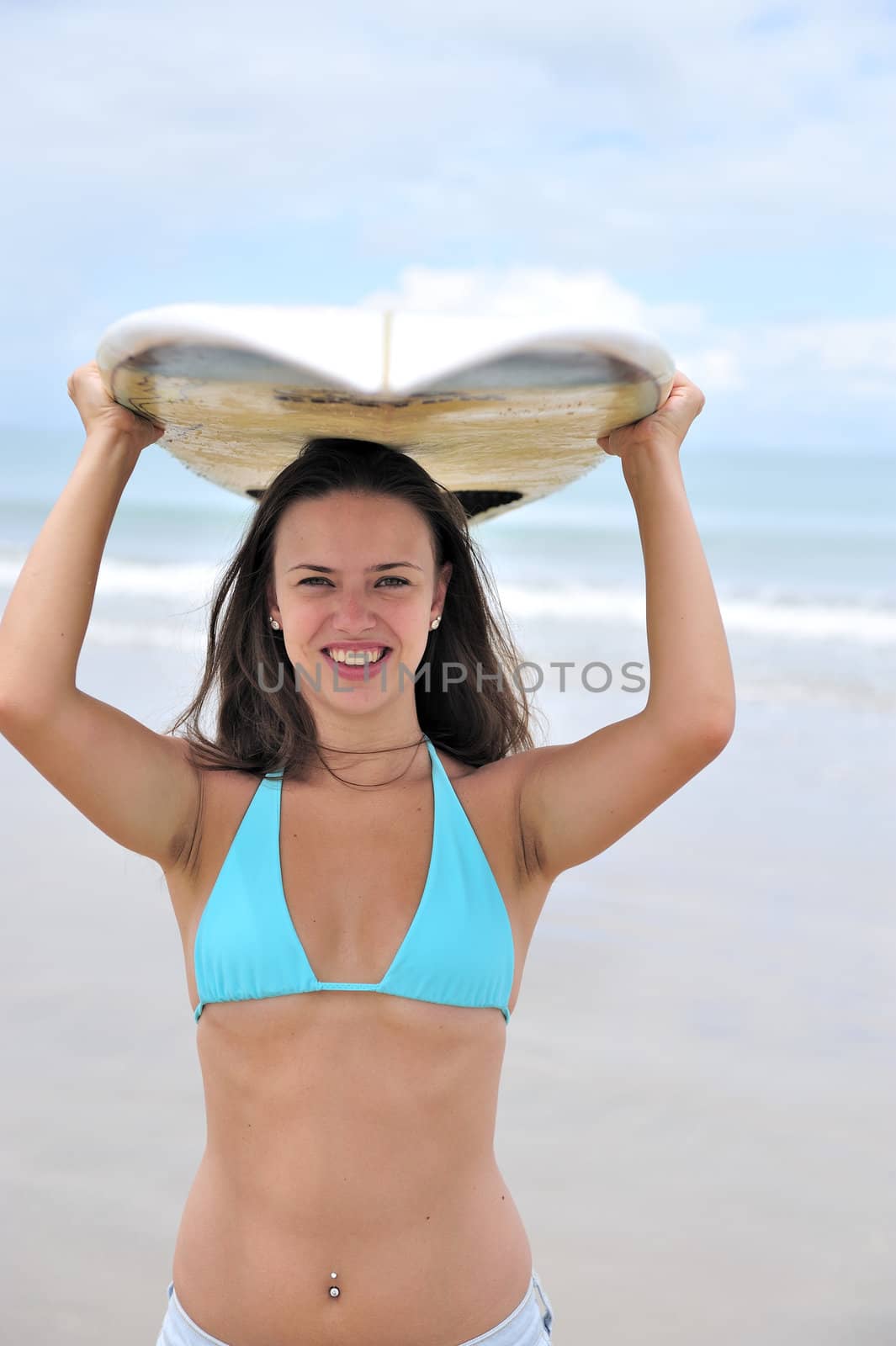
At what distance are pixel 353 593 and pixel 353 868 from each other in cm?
49

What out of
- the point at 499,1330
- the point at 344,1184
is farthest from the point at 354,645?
the point at 499,1330

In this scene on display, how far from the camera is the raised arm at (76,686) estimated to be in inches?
84.5

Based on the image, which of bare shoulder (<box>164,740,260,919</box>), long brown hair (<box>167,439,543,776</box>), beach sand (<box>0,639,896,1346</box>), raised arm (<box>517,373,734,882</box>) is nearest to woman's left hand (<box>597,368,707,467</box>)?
raised arm (<box>517,373,734,882</box>)

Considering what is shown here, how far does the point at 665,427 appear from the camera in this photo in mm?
2305

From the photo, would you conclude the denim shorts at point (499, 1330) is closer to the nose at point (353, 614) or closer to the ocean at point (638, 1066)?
the nose at point (353, 614)

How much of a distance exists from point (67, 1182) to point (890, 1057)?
2.99 metres

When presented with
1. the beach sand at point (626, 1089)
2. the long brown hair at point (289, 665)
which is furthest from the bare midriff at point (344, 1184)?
the beach sand at point (626, 1089)

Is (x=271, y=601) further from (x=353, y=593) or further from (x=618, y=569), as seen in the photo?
(x=618, y=569)

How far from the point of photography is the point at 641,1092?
4707mm

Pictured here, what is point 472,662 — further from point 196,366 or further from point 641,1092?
point 641,1092

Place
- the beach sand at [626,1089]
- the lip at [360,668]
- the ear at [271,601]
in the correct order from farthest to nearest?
1. the beach sand at [626,1089]
2. the ear at [271,601]
3. the lip at [360,668]

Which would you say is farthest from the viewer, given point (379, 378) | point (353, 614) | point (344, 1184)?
point (353, 614)

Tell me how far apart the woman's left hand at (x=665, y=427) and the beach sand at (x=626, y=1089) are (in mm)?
2530

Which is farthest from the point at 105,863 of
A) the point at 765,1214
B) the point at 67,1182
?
the point at 765,1214
